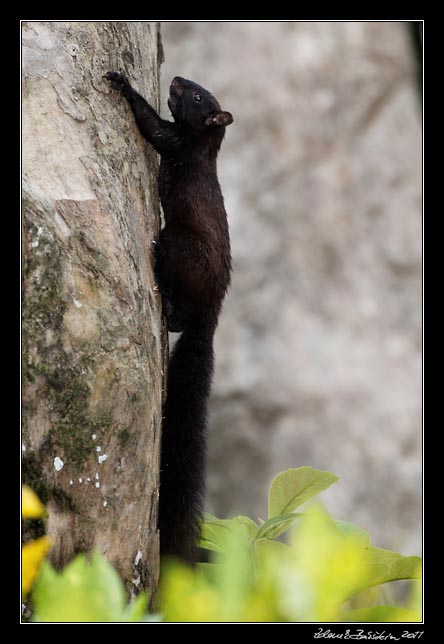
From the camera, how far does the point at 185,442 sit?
262 cm

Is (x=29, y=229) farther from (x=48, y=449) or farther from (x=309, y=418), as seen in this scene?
(x=309, y=418)

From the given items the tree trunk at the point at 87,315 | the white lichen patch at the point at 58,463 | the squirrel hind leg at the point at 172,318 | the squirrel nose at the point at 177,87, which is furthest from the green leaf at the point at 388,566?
the squirrel nose at the point at 177,87

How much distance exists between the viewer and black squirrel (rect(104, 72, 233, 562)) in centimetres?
248

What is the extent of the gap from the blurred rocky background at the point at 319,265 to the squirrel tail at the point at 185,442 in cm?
383

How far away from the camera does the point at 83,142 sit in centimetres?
213

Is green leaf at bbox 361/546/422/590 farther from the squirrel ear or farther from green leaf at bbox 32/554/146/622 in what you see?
the squirrel ear

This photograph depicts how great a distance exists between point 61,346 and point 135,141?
87 cm

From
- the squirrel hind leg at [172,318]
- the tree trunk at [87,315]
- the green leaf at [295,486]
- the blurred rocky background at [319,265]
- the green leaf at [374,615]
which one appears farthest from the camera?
the blurred rocky background at [319,265]

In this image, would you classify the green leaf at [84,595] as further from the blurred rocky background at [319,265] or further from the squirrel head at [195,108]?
the blurred rocky background at [319,265]

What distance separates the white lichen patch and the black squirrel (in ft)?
2.14

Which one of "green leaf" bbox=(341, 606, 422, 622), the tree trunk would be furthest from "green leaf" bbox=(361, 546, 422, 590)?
the tree trunk

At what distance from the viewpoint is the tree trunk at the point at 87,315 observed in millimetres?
1794

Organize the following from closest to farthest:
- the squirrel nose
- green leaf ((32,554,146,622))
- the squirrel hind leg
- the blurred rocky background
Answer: green leaf ((32,554,146,622)) < the squirrel hind leg < the squirrel nose < the blurred rocky background

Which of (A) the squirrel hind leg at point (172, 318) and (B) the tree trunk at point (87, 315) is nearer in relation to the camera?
(B) the tree trunk at point (87, 315)
